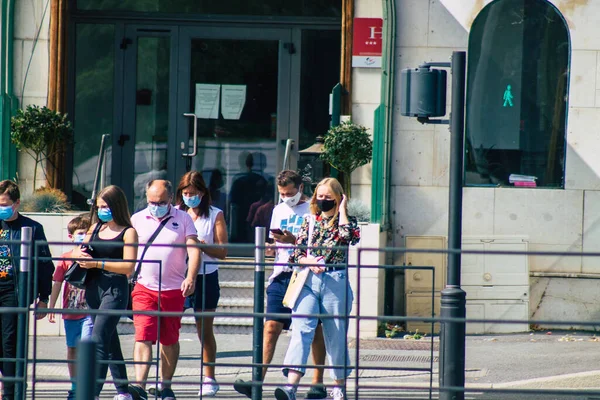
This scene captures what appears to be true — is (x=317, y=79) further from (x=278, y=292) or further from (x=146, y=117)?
(x=278, y=292)

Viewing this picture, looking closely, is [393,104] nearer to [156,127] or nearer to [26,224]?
[156,127]

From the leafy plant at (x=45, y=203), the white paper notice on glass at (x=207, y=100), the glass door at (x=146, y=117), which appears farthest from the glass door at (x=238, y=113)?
the leafy plant at (x=45, y=203)

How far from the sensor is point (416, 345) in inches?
420

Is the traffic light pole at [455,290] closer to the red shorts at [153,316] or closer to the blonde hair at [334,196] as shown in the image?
the blonde hair at [334,196]

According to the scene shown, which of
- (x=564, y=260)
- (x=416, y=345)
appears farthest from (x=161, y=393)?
(x=564, y=260)

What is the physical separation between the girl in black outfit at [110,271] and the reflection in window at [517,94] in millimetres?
5825

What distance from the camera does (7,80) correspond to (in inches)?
481

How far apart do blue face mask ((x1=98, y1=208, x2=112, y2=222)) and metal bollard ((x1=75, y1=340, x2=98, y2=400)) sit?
362 cm

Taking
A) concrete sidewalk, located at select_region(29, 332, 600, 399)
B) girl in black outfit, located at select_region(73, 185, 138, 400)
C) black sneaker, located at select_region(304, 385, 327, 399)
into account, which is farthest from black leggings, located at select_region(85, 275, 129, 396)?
black sneaker, located at select_region(304, 385, 327, 399)

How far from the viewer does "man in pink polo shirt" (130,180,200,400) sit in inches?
295

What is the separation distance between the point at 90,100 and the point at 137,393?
634 cm

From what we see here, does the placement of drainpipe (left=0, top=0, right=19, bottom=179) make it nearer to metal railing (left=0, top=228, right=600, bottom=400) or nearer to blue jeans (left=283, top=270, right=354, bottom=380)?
metal railing (left=0, top=228, right=600, bottom=400)

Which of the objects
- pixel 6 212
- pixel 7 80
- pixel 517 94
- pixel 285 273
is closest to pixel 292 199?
pixel 285 273

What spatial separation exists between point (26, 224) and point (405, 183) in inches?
219
